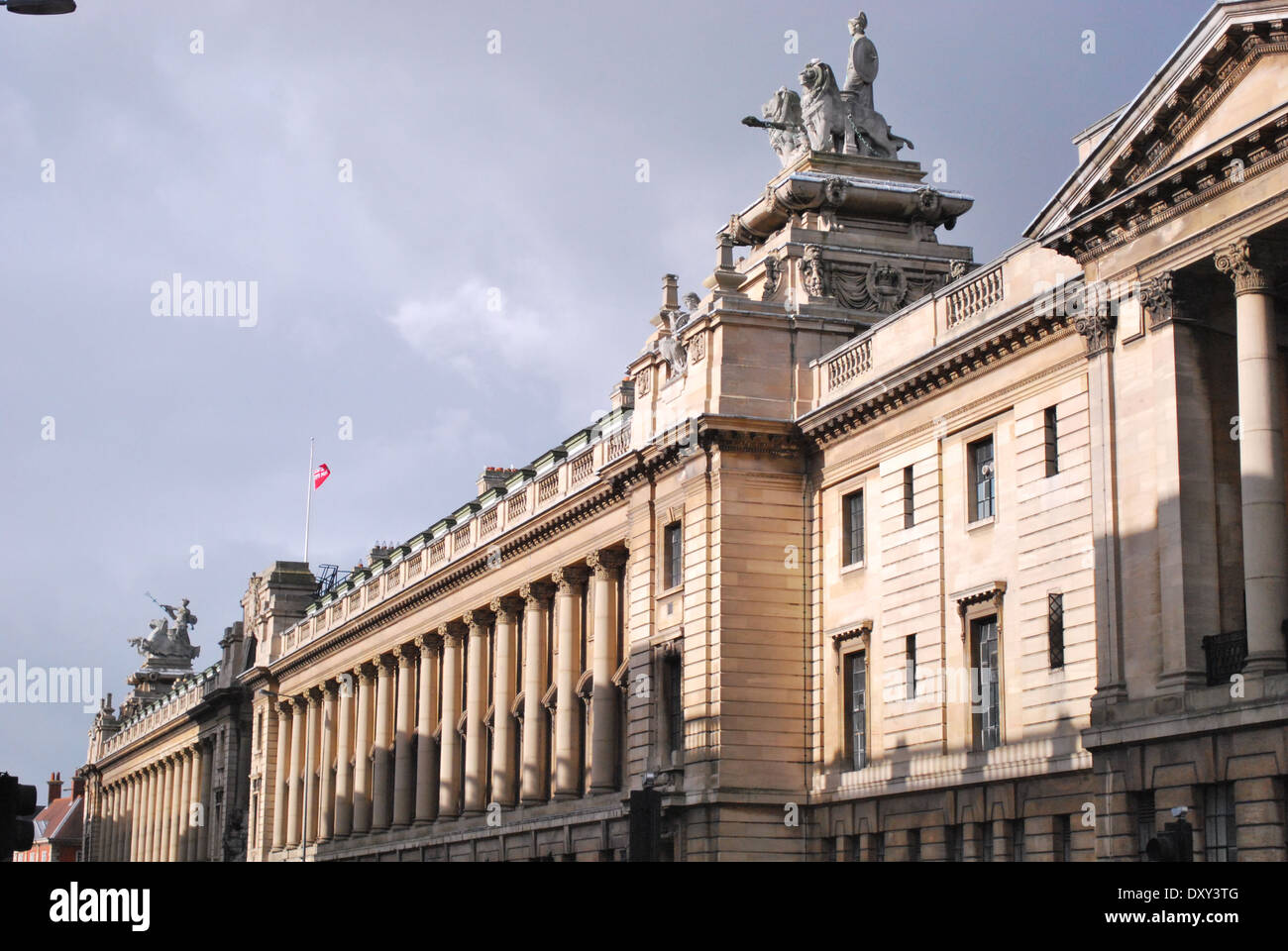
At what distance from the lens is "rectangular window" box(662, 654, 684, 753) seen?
54.8 metres

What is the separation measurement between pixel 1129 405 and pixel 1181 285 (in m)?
2.45

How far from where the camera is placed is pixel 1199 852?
→ 35.5 metres

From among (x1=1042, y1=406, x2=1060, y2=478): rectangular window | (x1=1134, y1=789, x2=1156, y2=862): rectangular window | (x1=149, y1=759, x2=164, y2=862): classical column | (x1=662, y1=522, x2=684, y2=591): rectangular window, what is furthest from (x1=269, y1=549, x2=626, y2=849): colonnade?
(x1=149, y1=759, x2=164, y2=862): classical column

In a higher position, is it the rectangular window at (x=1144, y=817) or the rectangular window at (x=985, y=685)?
the rectangular window at (x=985, y=685)

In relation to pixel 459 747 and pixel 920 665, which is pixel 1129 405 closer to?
pixel 920 665

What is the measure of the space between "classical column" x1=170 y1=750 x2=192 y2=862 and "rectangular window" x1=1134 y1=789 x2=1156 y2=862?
9871 cm

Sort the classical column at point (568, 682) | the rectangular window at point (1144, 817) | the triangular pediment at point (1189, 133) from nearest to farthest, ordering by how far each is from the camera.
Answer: the triangular pediment at point (1189, 133)
the rectangular window at point (1144, 817)
the classical column at point (568, 682)

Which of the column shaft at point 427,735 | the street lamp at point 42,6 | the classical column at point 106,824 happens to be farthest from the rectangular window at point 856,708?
the classical column at point 106,824

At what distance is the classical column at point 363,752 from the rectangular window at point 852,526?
43113 mm

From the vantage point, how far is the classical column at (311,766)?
99.6 meters

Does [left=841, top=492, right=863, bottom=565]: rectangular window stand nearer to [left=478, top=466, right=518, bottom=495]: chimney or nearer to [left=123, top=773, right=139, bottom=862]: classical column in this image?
[left=478, top=466, right=518, bottom=495]: chimney

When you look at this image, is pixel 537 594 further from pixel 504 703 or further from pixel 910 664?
pixel 910 664

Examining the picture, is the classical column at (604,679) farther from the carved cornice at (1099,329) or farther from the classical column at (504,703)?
the carved cornice at (1099,329)

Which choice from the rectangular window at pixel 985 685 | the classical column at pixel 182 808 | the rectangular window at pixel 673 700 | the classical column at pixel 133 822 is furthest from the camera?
the classical column at pixel 133 822
